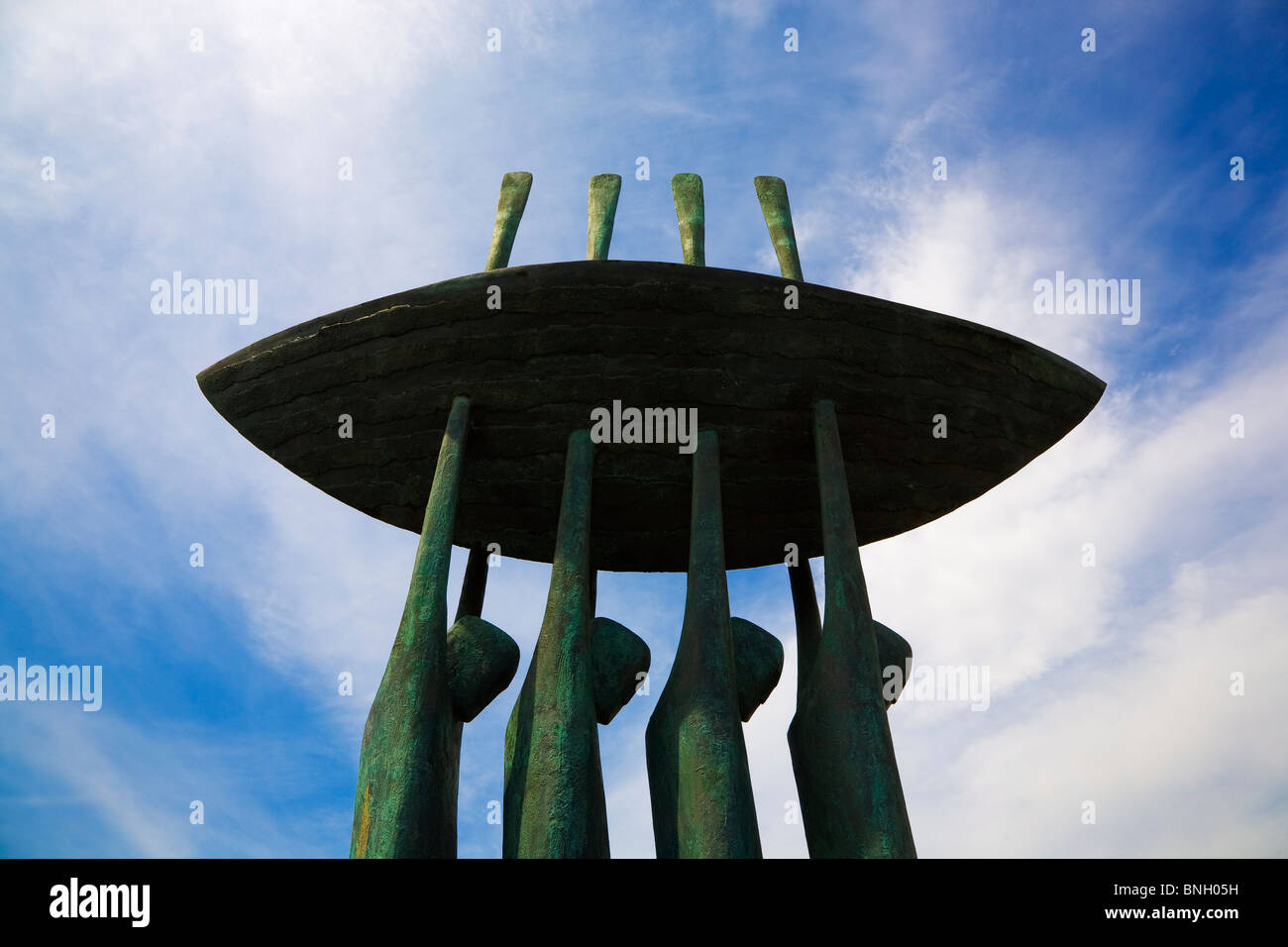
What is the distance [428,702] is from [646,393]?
2739 mm

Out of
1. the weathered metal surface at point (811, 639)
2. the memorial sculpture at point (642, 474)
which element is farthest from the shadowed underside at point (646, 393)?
the weathered metal surface at point (811, 639)

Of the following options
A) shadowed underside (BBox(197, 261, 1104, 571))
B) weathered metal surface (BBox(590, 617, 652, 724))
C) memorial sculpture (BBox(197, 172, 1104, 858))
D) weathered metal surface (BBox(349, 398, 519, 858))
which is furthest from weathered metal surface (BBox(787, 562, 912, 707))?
weathered metal surface (BBox(349, 398, 519, 858))

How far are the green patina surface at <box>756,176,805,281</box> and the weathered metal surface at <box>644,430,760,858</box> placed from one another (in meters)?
2.69

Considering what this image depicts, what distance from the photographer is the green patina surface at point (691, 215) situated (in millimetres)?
9477

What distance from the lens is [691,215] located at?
9641 millimetres

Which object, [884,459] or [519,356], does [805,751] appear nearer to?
[884,459]

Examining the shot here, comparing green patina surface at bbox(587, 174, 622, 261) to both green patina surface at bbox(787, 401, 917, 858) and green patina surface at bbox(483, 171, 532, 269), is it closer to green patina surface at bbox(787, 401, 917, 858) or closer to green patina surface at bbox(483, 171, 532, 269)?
green patina surface at bbox(483, 171, 532, 269)

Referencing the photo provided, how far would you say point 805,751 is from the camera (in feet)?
22.5

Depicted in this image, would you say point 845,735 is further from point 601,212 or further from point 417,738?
point 601,212

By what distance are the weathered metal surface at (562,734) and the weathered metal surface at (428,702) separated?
1.25 ft

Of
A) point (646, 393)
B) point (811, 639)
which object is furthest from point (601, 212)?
point (811, 639)

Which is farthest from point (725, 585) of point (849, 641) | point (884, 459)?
point (884, 459)

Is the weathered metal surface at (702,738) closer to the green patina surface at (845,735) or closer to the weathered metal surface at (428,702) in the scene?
the green patina surface at (845,735)

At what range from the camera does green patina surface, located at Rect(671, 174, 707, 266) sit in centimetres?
948
